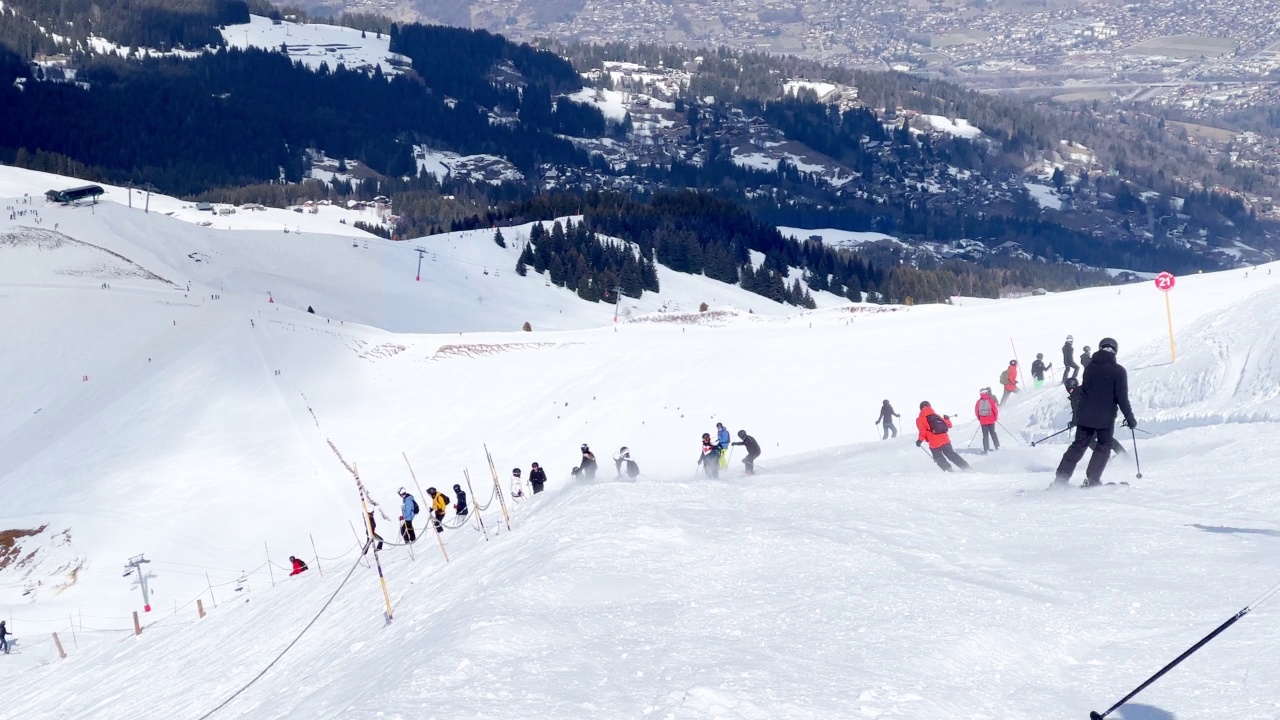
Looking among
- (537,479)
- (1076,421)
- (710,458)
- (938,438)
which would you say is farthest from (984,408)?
(537,479)

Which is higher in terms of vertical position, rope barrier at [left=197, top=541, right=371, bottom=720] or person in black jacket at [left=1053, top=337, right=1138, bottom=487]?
person in black jacket at [left=1053, top=337, right=1138, bottom=487]

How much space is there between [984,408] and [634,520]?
30.0 feet

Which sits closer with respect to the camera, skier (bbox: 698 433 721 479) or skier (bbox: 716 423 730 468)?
skier (bbox: 698 433 721 479)

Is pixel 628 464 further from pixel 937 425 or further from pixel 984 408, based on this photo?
pixel 937 425

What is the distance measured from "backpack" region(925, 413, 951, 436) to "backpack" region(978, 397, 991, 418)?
2.81m

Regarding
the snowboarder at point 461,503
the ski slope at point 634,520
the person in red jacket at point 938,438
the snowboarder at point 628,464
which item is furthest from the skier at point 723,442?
the person in red jacket at point 938,438

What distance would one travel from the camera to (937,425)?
739 inches

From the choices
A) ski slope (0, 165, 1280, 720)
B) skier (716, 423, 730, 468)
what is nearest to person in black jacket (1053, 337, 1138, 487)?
ski slope (0, 165, 1280, 720)

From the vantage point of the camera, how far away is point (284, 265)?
3371 inches

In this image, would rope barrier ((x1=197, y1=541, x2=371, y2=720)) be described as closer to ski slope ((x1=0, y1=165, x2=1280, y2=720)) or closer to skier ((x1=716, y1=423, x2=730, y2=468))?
ski slope ((x1=0, y1=165, x2=1280, y2=720))

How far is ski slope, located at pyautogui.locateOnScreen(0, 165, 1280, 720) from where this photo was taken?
9.30 m

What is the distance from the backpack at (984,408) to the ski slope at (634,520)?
74 cm

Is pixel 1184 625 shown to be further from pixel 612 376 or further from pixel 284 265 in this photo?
pixel 284 265

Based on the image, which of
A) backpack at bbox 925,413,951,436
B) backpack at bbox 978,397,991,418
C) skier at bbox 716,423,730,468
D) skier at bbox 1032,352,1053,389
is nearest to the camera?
backpack at bbox 925,413,951,436
